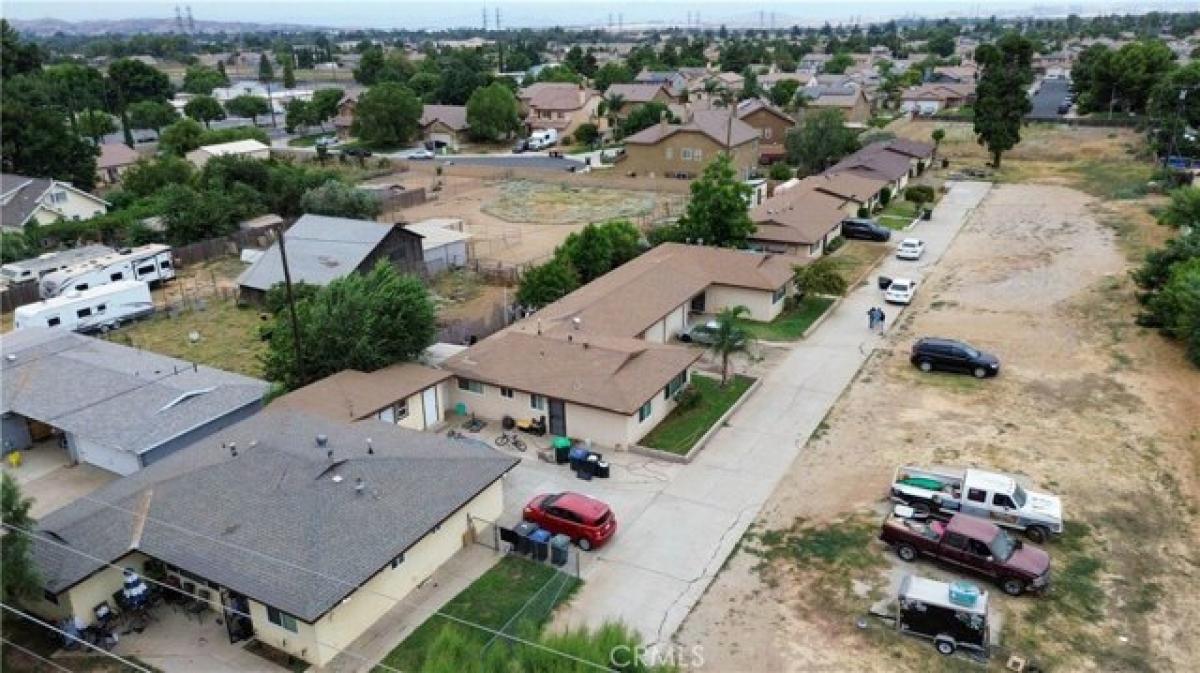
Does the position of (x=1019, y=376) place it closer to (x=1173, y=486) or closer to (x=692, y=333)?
(x=1173, y=486)

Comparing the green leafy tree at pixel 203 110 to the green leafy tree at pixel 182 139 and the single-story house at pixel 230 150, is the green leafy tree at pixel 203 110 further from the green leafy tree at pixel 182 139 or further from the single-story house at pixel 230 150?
the single-story house at pixel 230 150

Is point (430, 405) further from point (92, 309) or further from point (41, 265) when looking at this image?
point (41, 265)

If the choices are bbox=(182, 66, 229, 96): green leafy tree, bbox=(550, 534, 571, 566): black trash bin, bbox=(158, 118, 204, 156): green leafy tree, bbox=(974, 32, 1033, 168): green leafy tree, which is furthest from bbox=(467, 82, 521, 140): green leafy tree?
bbox=(550, 534, 571, 566): black trash bin

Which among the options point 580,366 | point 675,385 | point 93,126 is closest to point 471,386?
point 580,366

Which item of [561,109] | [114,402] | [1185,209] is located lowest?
[114,402]

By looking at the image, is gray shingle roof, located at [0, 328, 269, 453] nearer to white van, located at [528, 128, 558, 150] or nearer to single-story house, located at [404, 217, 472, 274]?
single-story house, located at [404, 217, 472, 274]

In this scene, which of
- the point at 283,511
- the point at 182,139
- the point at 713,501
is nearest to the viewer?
the point at 283,511

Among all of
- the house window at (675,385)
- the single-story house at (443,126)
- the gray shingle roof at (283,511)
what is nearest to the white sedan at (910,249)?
the house window at (675,385)
